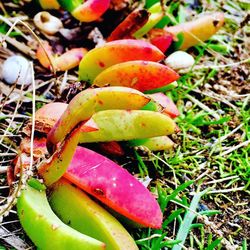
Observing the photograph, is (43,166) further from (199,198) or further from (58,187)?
(199,198)

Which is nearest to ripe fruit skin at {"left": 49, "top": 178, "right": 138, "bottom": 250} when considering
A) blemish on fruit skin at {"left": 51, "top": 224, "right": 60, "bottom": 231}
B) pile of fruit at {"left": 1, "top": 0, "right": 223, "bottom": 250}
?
pile of fruit at {"left": 1, "top": 0, "right": 223, "bottom": 250}

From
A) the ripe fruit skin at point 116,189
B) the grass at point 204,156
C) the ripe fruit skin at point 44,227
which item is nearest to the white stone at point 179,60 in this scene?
the grass at point 204,156

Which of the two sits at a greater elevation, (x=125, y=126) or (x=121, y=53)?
(x=121, y=53)

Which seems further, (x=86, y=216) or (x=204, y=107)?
(x=204, y=107)

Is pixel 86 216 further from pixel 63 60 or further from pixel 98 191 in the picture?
pixel 63 60

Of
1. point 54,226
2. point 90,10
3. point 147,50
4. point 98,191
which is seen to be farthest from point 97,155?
point 90,10

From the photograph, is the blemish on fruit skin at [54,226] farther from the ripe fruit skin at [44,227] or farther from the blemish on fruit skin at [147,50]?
the blemish on fruit skin at [147,50]

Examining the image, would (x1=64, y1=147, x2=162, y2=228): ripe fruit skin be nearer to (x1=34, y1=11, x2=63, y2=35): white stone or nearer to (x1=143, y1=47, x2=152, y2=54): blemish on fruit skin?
(x1=143, y1=47, x2=152, y2=54): blemish on fruit skin
